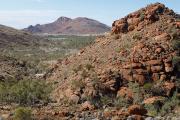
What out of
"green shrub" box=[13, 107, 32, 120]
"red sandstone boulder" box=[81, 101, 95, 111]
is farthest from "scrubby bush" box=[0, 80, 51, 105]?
"green shrub" box=[13, 107, 32, 120]

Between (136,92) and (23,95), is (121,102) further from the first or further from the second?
(23,95)

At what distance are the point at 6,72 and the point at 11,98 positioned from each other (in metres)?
16.5

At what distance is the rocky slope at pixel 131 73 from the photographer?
41.6 m

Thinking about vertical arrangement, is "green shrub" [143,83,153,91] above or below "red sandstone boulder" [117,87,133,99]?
above

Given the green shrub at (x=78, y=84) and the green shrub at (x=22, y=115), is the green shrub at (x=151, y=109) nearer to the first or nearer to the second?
the green shrub at (x=78, y=84)

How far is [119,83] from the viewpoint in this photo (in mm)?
45250

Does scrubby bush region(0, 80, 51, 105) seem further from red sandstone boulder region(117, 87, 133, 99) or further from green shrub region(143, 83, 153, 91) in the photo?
green shrub region(143, 83, 153, 91)

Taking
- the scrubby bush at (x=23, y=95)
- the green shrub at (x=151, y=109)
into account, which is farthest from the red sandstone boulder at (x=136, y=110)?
the scrubby bush at (x=23, y=95)

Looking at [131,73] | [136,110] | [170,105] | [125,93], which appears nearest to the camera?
[136,110]

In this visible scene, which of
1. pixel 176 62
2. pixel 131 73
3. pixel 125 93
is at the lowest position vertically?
pixel 125 93

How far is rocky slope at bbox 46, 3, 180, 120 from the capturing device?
4159 centimetres

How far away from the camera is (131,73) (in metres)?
45.6

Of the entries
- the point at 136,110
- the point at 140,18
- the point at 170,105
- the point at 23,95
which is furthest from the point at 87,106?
the point at 140,18

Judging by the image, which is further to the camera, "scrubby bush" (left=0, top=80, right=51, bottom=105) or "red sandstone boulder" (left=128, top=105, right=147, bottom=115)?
"scrubby bush" (left=0, top=80, right=51, bottom=105)
